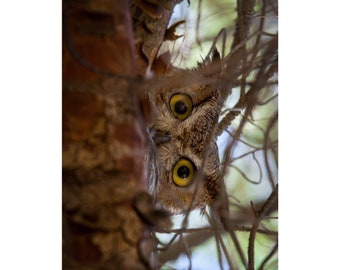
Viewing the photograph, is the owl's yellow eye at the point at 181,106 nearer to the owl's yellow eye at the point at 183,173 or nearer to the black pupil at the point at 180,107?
the black pupil at the point at 180,107

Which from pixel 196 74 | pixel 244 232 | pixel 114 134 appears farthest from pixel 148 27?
pixel 244 232

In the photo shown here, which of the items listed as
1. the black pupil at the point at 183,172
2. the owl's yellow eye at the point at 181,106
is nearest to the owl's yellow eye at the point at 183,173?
the black pupil at the point at 183,172

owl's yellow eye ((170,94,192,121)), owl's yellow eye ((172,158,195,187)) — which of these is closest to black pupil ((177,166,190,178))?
A: owl's yellow eye ((172,158,195,187))

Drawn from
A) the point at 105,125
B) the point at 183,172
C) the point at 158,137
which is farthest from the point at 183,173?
the point at 105,125

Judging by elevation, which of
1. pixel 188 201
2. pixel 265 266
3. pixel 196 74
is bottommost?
pixel 265 266

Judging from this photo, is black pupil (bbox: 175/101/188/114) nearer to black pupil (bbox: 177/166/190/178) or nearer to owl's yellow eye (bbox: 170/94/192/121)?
owl's yellow eye (bbox: 170/94/192/121)
